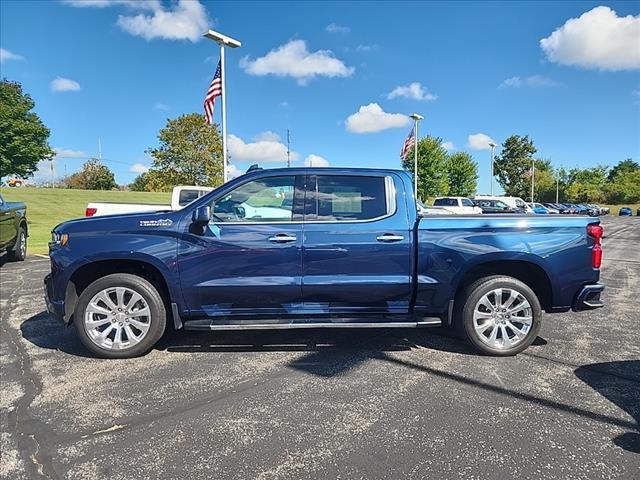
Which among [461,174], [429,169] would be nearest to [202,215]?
[429,169]

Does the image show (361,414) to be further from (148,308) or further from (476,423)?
(148,308)

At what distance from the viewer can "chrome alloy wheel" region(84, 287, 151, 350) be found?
4.48 metres

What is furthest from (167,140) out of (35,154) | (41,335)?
(41,335)

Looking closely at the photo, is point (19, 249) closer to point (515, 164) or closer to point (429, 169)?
point (429, 169)

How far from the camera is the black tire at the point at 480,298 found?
14.9 feet

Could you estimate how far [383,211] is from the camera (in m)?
4.60

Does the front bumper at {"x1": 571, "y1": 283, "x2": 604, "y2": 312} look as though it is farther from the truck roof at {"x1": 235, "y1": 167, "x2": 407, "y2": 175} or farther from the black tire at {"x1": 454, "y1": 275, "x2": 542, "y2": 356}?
the truck roof at {"x1": 235, "y1": 167, "x2": 407, "y2": 175}

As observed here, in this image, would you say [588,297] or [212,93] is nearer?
[588,297]

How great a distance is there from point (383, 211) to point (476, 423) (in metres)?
2.13

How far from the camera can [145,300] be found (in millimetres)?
4461

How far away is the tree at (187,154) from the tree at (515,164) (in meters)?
64.9

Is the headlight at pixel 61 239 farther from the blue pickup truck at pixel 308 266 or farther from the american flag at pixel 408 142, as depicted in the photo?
the american flag at pixel 408 142

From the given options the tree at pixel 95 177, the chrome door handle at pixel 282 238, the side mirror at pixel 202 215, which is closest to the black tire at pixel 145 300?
the side mirror at pixel 202 215

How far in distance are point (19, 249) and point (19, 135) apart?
1682 centimetres
